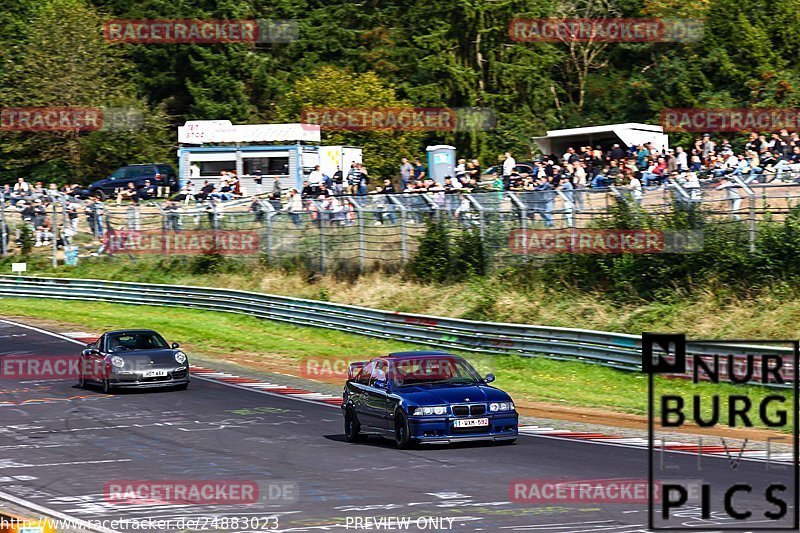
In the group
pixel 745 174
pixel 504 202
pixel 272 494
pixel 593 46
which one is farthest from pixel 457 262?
pixel 593 46

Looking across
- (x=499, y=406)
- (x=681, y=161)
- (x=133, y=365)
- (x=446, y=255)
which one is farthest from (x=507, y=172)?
(x=499, y=406)

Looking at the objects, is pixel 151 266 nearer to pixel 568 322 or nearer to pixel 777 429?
pixel 568 322

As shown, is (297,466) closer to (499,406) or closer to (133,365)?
(499,406)

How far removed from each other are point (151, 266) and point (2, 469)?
27.1 metres

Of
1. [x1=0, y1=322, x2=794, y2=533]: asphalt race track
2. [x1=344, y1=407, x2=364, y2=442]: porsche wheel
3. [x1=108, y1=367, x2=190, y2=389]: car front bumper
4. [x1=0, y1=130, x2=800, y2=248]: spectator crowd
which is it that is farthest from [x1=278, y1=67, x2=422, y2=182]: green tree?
[x1=344, y1=407, x2=364, y2=442]: porsche wheel

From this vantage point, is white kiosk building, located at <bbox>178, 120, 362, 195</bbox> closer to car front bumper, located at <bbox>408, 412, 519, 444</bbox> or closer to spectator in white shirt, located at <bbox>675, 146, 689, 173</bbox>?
spectator in white shirt, located at <bbox>675, 146, 689, 173</bbox>

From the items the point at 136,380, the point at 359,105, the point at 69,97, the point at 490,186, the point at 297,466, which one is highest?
the point at 69,97

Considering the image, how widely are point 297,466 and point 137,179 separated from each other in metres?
38.4

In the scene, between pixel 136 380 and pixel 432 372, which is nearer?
pixel 432 372

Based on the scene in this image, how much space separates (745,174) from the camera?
2633 centimetres

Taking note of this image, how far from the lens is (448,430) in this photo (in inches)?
607

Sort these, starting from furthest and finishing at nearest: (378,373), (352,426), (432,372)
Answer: (352,426) → (378,373) → (432,372)

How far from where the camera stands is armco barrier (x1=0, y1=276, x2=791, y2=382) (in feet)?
79.3

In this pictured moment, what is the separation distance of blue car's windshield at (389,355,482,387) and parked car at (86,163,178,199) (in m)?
36.2
